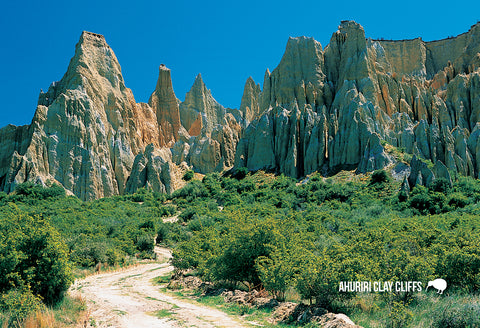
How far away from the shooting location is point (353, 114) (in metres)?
51.1

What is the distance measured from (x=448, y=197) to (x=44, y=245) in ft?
104

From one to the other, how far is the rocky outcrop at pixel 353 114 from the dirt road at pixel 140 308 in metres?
30.6

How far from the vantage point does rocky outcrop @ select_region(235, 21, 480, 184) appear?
50.0m

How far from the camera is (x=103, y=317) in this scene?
43.3 feet

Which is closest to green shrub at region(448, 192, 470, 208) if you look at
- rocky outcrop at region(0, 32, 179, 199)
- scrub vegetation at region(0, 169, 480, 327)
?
scrub vegetation at region(0, 169, 480, 327)

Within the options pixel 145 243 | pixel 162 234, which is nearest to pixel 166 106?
pixel 162 234

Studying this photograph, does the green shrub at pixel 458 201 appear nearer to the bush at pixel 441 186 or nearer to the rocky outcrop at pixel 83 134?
the bush at pixel 441 186

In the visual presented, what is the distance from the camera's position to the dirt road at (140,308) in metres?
12.6

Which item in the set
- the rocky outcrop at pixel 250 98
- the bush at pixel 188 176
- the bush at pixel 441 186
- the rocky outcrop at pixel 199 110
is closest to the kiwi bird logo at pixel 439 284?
the bush at pixel 441 186

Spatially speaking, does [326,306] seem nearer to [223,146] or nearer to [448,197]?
[448,197]

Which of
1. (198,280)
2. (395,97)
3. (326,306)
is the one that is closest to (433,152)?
(395,97)

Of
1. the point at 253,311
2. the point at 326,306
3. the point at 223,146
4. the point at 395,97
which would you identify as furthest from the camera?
the point at 223,146

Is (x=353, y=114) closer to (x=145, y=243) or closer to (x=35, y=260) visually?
(x=145, y=243)

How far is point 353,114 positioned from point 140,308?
138 feet
